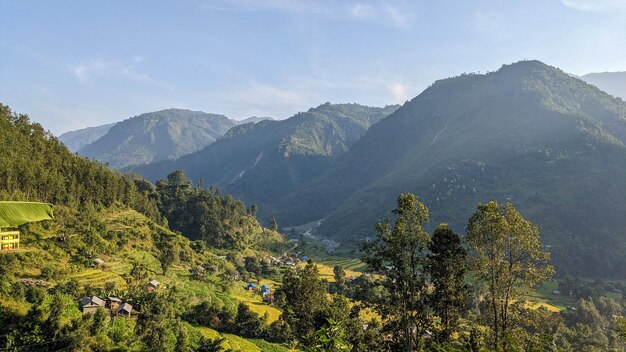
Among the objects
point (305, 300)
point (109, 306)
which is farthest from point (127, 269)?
point (305, 300)

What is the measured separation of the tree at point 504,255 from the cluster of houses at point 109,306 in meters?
42.2

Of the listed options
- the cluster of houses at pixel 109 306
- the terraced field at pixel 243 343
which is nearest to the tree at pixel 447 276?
the terraced field at pixel 243 343

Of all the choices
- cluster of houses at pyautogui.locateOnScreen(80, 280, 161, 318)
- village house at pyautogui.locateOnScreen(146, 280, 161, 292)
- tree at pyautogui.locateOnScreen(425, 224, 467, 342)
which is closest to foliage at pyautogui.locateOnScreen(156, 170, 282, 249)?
village house at pyautogui.locateOnScreen(146, 280, 161, 292)

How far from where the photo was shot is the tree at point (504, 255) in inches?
870

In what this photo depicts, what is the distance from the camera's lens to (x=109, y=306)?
156ft

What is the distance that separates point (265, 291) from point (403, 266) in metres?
69.2

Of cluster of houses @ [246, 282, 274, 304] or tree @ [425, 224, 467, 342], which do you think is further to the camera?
cluster of houses @ [246, 282, 274, 304]

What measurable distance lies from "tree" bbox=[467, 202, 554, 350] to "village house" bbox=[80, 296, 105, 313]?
137 ft

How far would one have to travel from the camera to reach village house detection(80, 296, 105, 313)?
1741 inches

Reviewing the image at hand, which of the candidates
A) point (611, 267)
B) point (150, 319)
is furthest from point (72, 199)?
point (611, 267)

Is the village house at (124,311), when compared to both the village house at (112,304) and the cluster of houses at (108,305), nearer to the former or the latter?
the cluster of houses at (108,305)

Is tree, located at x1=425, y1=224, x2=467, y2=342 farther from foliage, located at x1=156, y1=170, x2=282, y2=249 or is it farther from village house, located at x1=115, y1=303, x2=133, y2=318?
foliage, located at x1=156, y1=170, x2=282, y2=249

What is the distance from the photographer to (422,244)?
22641mm

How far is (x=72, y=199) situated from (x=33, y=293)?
119 feet
